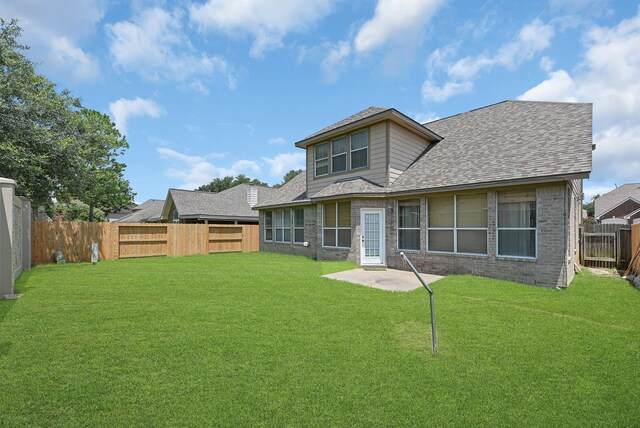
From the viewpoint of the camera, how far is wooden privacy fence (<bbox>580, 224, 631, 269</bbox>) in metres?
11.8

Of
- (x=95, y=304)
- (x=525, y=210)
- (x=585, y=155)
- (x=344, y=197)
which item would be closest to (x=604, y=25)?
(x=585, y=155)

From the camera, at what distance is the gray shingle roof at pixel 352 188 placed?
38.5 feet

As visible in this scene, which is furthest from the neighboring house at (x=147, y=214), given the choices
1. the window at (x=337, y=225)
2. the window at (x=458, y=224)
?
the window at (x=458, y=224)

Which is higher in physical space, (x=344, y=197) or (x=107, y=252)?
(x=344, y=197)

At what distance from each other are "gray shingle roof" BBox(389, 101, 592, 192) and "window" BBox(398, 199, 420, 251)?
2.32 ft

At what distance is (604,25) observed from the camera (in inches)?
366

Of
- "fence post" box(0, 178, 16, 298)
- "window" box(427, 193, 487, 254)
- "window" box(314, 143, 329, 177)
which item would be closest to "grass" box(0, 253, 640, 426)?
"fence post" box(0, 178, 16, 298)

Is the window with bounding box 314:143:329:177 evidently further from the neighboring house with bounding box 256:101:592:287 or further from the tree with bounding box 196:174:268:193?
the tree with bounding box 196:174:268:193

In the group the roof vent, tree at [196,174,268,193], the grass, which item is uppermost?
tree at [196,174,268,193]

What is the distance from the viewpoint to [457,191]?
9906mm

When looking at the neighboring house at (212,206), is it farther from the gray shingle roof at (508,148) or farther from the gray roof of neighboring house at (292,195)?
the gray shingle roof at (508,148)

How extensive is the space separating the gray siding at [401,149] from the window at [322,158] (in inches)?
137

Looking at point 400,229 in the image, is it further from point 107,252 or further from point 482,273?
point 107,252

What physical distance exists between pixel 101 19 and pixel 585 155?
15.0 meters
